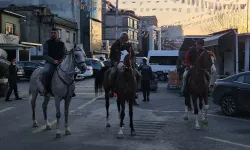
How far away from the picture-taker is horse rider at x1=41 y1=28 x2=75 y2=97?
30.1 ft

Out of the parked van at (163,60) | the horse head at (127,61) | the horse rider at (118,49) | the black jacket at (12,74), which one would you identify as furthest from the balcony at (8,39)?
the horse head at (127,61)

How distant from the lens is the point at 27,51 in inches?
1636

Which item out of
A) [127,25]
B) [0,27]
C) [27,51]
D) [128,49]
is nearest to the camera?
[128,49]

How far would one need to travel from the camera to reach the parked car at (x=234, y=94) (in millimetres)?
11501

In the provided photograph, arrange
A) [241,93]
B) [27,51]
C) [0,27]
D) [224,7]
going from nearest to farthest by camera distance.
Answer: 1. [241,93]
2. [224,7]
3. [0,27]
4. [27,51]

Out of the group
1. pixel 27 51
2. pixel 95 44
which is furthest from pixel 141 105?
pixel 95 44

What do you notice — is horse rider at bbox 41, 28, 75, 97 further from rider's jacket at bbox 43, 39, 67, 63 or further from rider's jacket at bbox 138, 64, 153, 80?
rider's jacket at bbox 138, 64, 153, 80

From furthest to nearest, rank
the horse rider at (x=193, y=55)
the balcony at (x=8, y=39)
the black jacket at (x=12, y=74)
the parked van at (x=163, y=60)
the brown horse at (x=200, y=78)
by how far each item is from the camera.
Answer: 1. the balcony at (x=8, y=39)
2. the parked van at (x=163, y=60)
3. the black jacket at (x=12, y=74)
4. the horse rider at (x=193, y=55)
5. the brown horse at (x=200, y=78)

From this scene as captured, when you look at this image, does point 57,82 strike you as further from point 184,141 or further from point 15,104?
point 15,104

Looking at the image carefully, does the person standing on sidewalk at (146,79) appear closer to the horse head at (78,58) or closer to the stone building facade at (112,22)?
the horse head at (78,58)

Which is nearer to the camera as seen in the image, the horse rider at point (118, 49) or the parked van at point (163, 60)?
the horse rider at point (118, 49)

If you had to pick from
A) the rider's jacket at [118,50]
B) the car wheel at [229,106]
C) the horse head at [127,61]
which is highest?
the rider's jacket at [118,50]

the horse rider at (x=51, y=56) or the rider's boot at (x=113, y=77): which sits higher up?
the horse rider at (x=51, y=56)

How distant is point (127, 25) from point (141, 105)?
81570 mm
